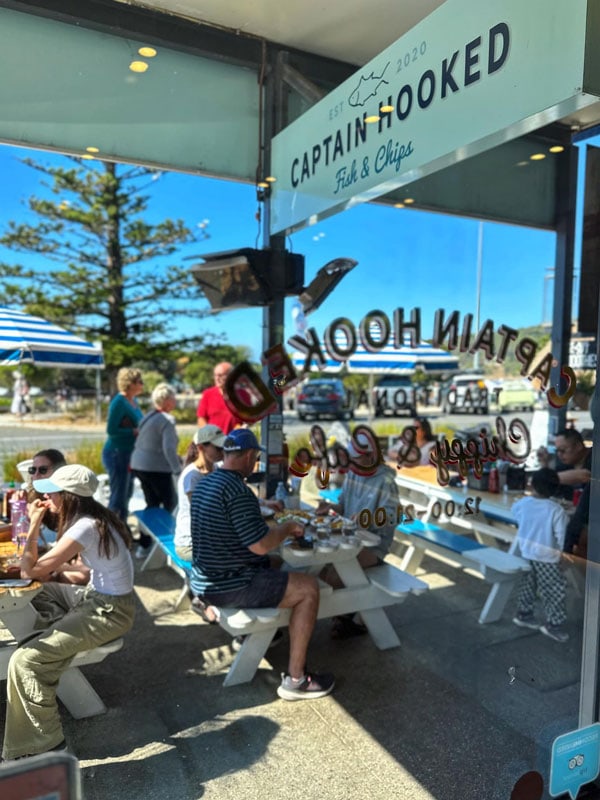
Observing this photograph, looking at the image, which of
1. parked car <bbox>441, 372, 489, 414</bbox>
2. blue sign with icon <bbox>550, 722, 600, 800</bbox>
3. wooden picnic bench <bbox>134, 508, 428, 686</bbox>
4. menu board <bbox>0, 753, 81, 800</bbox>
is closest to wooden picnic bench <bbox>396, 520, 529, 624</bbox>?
wooden picnic bench <bbox>134, 508, 428, 686</bbox>

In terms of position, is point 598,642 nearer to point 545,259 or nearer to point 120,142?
point 545,259

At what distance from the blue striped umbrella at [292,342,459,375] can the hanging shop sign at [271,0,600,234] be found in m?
0.86

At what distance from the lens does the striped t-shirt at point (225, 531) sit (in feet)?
10.0

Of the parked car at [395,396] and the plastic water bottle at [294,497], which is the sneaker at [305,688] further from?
the parked car at [395,396]

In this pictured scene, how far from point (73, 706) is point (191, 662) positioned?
2.42 feet

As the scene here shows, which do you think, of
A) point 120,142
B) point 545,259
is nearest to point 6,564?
point 120,142

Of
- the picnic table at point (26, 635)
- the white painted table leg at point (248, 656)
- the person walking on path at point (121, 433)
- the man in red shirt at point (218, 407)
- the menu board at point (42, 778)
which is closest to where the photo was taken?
the menu board at point (42, 778)

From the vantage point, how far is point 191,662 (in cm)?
345

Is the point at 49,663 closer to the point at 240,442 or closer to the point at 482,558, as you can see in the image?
the point at 240,442

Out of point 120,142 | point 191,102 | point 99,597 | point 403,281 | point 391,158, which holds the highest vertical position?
point 191,102

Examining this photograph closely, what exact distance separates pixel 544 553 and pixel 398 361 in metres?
1.52

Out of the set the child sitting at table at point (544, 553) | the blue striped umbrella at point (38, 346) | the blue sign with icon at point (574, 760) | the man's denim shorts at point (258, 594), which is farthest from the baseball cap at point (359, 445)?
the blue striped umbrella at point (38, 346)

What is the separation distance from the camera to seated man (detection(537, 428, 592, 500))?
3383mm

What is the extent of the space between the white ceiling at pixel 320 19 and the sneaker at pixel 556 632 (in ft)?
11.3
